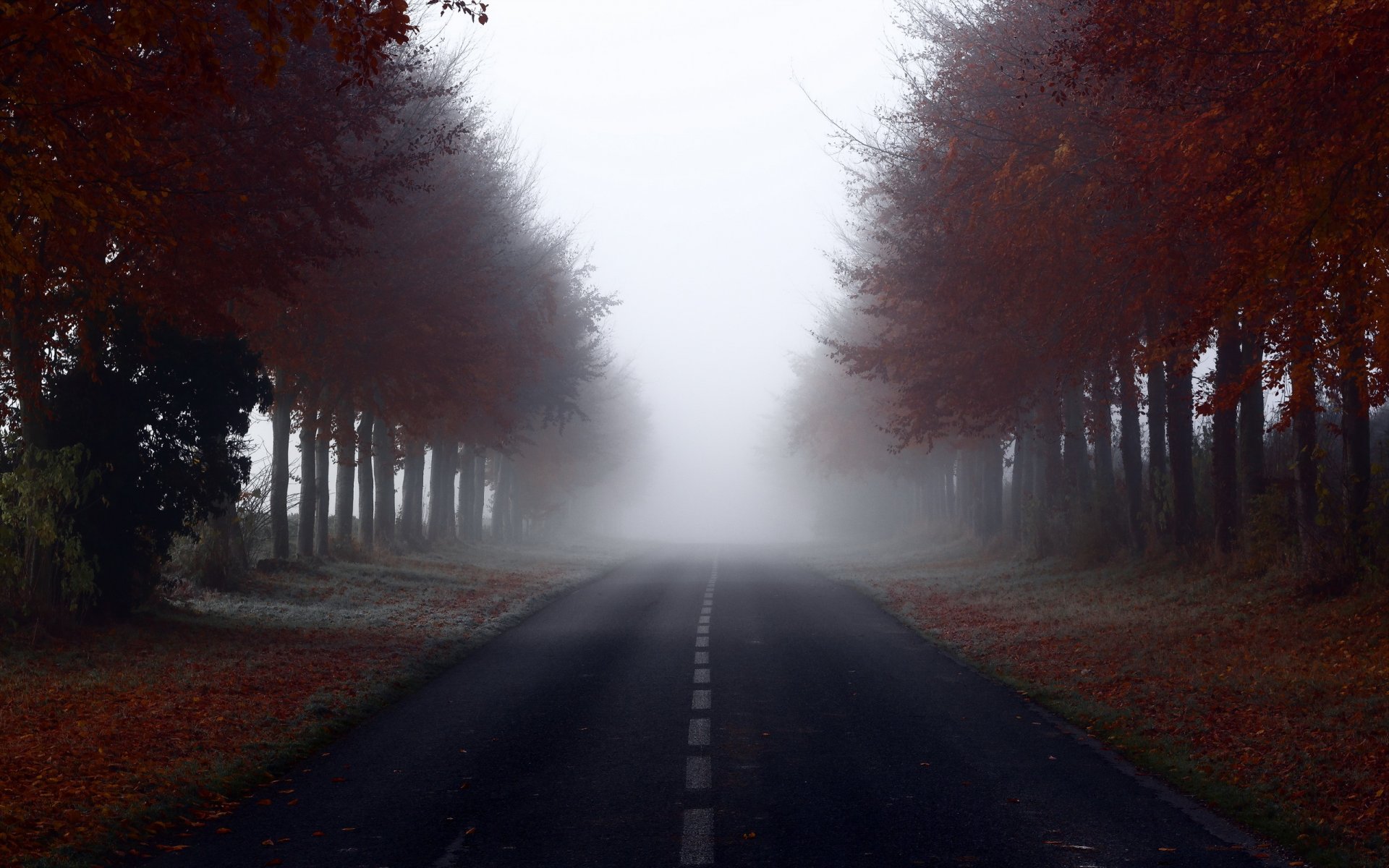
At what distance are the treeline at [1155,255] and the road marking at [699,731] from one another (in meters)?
5.53

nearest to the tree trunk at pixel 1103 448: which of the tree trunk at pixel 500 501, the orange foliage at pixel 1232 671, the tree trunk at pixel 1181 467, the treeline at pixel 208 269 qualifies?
the tree trunk at pixel 1181 467

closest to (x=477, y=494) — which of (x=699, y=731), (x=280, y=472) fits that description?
(x=280, y=472)

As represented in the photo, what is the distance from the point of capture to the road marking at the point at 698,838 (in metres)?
5.85

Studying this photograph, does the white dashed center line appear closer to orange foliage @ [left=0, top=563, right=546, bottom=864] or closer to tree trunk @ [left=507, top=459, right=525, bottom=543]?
orange foliage @ [left=0, top=563, right=546, bottom=864]

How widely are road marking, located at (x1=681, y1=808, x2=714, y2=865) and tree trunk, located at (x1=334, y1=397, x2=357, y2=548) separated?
18.1m

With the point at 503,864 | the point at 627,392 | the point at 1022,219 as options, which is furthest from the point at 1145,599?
the point at 627,392

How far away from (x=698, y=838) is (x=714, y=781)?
51.5 inches

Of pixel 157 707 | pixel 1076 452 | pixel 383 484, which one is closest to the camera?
pixel 157 707

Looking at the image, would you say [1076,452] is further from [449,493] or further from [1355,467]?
[449,493]

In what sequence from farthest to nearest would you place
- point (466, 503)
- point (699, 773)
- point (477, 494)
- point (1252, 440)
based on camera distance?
point (477, 494) < point (466, 503) < point (1252, 440) < point (699, 773)

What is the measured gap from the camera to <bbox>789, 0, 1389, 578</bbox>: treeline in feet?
30.1

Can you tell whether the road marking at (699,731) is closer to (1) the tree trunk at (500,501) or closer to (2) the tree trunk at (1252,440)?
(2) the tree trunk at (1252,440)

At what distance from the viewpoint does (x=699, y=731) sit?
9125mm

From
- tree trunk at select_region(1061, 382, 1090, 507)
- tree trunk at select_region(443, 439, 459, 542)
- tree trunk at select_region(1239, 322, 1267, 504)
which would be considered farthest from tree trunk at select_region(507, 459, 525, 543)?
tree trunk at select_region(1239, 322, 1267, 504)
